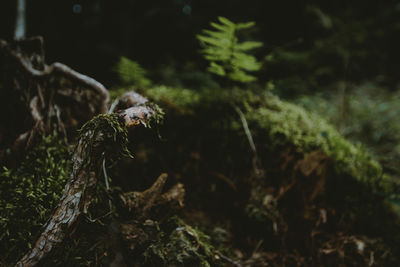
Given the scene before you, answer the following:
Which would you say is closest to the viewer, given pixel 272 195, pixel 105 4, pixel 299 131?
pixel 272 195

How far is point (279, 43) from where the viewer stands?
24.8 feet

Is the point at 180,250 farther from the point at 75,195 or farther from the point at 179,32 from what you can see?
the point at 179,32

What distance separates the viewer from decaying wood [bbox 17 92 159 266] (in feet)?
4.07

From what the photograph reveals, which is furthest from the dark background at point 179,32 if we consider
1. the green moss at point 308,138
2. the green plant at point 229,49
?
the green plant at point 229,49

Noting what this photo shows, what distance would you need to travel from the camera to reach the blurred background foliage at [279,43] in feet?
16.8

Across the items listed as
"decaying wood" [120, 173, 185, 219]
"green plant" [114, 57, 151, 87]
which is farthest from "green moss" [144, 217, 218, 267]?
"green plant" [114, 57, 151, 87]

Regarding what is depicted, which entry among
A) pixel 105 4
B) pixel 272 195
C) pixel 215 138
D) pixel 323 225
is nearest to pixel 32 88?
pixel 215 138

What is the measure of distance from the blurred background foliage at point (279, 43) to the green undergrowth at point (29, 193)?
3191 mm

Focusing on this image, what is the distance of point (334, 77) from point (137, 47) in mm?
7329

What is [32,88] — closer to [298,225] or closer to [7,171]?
[7,171]

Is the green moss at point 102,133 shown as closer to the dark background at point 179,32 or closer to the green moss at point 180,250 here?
the green moss at point 180,250

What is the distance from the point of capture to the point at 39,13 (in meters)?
7.18

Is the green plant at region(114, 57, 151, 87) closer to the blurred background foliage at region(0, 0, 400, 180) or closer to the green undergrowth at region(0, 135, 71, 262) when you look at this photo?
the green undergrowth at region(0, 135, 71, 262)

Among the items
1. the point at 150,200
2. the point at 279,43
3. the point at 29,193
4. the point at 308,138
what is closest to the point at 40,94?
the point at 29,193
